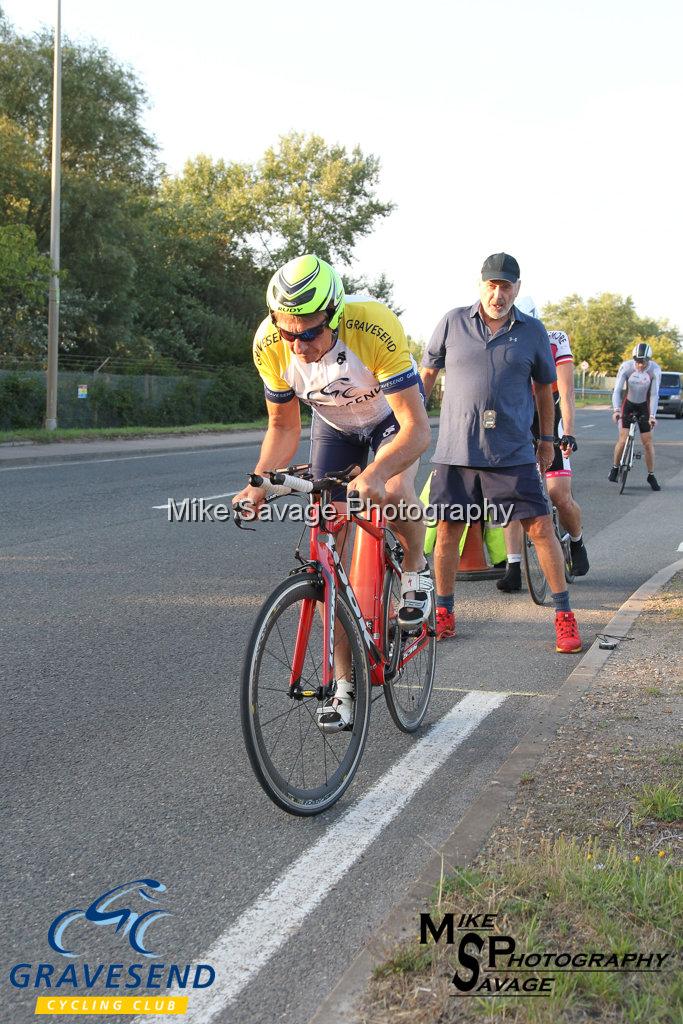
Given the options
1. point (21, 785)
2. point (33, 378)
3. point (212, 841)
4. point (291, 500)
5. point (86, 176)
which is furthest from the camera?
point (86, 176)

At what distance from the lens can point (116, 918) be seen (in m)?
3.01

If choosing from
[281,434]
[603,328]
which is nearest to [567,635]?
[281,434]

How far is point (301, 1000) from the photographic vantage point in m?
2.63

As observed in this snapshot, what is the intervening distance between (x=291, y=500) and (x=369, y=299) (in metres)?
9.61

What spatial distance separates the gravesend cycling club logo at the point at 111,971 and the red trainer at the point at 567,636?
11.2 ft

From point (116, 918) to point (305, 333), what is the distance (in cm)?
196

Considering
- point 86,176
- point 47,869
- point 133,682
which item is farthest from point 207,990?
point 86,176

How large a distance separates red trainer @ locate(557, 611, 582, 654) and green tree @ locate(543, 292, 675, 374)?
118679 millimetres

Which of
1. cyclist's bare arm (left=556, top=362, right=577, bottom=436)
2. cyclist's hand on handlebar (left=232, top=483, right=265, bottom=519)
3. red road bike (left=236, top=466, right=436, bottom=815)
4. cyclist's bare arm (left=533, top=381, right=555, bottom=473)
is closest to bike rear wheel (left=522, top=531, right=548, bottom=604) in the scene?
cyclist's bare arm (left=556, top=362, right=577, bottom=436)

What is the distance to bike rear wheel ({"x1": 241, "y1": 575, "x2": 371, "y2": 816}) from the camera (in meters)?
3.56

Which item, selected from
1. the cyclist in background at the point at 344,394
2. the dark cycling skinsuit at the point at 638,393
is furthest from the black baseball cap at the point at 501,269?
the dark cycling skinsuit at the point at 638,393

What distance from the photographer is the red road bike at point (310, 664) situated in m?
3.60

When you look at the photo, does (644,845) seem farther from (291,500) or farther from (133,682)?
(291,500)

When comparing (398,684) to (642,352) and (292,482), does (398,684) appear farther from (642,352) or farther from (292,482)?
(642,352)
